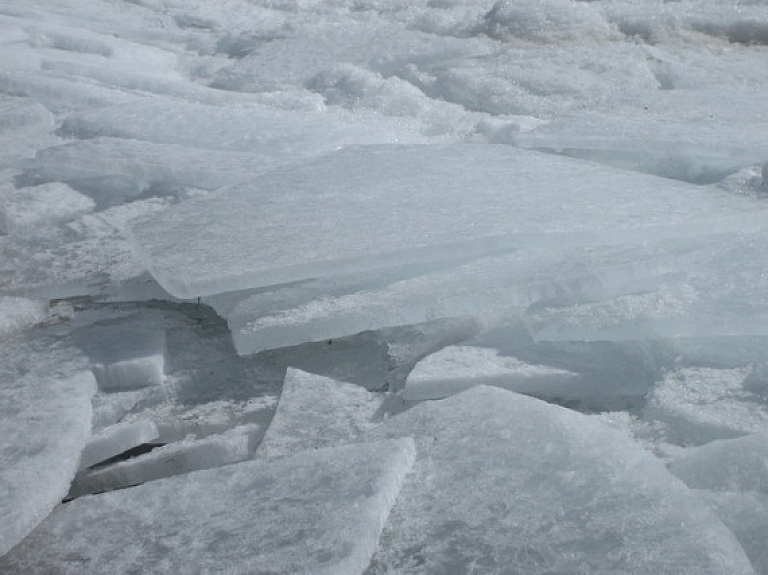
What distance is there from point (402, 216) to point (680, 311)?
1.58 feet

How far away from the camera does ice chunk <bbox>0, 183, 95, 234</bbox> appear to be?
1879 millimetres

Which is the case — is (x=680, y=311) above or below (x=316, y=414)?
above

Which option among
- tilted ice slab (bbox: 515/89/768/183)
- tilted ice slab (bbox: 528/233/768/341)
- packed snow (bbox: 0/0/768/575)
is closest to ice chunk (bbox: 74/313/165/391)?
packed snow (bbox: 0/0/768/575)

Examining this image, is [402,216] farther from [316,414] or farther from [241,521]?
[241,521]

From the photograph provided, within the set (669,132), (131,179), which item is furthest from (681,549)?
(131,179)

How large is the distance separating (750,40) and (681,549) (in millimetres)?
2777

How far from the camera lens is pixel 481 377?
1.29 meters

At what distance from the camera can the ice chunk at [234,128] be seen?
2176mm

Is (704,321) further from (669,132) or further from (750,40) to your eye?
(750,40)

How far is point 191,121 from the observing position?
2.34 meters

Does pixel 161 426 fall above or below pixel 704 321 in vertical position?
below

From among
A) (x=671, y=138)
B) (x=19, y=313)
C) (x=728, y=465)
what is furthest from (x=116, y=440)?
(x=671, y=138)

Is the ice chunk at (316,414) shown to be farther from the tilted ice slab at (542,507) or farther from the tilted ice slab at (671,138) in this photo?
the tilted ice slab at (671,138)

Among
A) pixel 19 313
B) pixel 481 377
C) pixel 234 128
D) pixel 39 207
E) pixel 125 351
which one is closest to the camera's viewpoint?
pixel 481 377
